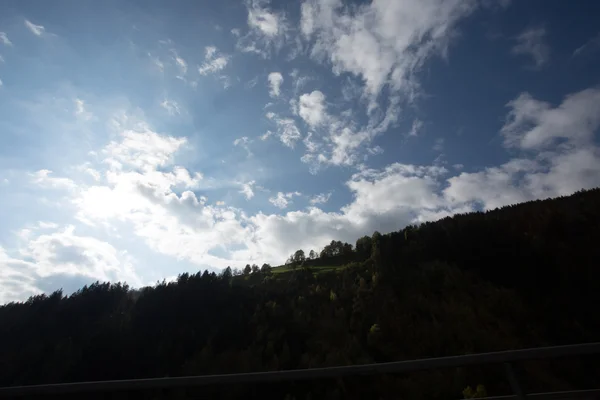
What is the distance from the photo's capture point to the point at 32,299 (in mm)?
42469

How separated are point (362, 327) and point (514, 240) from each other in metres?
15.8

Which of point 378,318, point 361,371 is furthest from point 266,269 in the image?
point 361,371

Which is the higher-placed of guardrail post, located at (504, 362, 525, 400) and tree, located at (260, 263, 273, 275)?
tree, located at (260, 263, 273, 275)

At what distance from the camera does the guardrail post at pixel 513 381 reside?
2418 mm

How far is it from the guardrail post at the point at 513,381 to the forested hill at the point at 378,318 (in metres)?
13.9

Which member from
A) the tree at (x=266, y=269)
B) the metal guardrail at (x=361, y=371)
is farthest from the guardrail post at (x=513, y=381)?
the tree at (x=266, y=269)

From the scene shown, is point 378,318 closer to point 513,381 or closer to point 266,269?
point 513,381

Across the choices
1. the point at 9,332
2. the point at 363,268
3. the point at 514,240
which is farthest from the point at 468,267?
the point at 9,332

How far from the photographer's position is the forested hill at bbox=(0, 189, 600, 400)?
2061cm

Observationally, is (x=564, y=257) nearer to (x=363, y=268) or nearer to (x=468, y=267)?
(x=468, y=267)

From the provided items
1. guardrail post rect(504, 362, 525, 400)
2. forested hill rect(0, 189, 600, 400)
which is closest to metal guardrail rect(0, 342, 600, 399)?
guardrail post rect(504, 362, 525, 400)

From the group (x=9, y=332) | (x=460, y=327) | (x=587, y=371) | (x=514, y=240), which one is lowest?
(x=587, y=371)

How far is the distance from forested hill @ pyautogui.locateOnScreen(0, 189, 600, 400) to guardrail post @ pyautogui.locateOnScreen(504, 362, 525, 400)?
45.6ft

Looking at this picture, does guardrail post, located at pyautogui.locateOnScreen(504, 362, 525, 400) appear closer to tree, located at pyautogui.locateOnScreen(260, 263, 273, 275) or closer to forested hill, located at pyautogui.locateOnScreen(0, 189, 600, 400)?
forested hill, located at pyautogui.locateOnScreen(0, 189, 600, 400)
